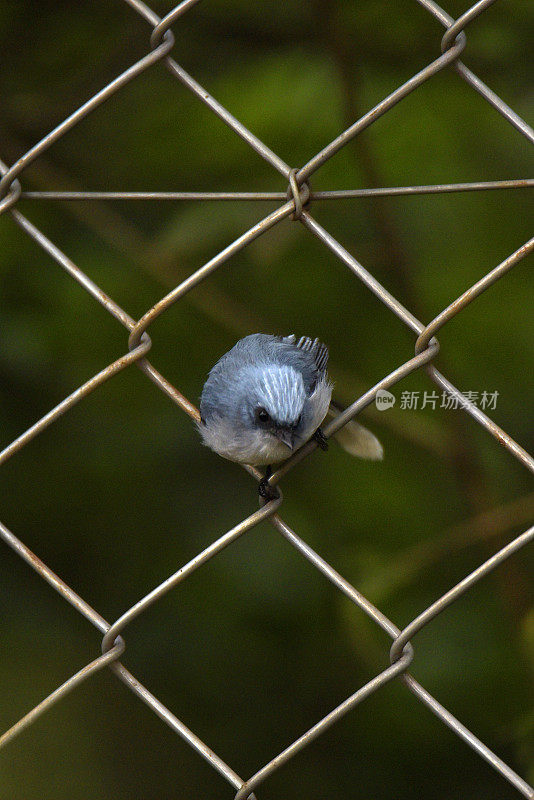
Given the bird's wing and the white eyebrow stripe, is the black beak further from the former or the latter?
the bird's wing

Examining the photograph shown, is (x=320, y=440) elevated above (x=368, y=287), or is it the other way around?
(x=368, y=287)

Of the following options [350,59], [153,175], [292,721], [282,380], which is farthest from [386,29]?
[292,721]

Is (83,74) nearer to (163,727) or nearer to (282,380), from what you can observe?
(282,380)

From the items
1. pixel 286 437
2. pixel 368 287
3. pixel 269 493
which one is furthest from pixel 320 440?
pixel 368 287

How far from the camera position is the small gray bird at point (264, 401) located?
6.09ft

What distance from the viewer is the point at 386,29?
2537 mm

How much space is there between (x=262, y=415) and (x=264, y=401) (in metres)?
0.03

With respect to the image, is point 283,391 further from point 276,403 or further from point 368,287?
point 368,287

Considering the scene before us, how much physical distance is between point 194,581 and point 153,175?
150cm

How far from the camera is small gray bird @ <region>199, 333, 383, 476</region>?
186 cm

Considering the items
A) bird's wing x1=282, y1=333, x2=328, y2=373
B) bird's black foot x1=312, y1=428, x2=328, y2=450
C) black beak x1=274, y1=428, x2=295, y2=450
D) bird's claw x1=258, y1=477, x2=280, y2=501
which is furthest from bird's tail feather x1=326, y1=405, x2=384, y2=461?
bird's claw x1=258, y1=477, x2=280, y2=501

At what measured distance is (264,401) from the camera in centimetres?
191

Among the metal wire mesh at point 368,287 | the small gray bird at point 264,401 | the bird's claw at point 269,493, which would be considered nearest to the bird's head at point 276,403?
the small gray bird at point 264,401

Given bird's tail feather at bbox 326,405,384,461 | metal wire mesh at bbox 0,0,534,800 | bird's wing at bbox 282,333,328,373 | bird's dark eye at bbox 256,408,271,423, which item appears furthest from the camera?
bird's tail feather at bbox 326,405,384,461
